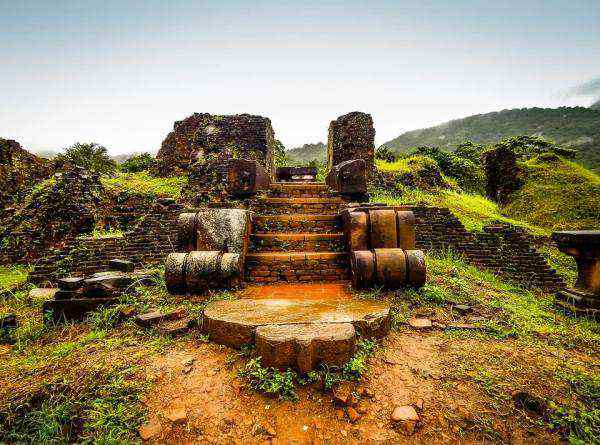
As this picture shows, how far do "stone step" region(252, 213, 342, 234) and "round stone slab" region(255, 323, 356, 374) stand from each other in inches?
98.6

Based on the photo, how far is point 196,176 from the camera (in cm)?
1091

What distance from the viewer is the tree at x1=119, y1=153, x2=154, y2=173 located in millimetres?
18156

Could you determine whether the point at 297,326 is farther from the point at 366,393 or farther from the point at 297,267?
the point at 297,267

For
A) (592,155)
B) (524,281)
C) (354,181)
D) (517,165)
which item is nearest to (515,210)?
(517,165)

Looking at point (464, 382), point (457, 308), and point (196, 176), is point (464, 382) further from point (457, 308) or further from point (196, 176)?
point (196, 176)

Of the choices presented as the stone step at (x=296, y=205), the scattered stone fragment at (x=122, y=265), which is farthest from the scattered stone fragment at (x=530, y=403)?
the scattered stone fragment at (x=122, y=265)

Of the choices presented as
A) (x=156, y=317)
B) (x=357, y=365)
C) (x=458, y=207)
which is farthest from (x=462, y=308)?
(x=458, y=207)

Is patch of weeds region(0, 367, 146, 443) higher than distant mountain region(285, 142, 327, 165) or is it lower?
lower

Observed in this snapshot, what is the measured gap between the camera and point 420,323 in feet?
7.87

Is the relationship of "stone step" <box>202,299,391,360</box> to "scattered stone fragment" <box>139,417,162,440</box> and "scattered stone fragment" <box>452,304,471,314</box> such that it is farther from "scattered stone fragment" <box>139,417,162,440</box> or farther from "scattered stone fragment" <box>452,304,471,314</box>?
"scattered stone fragment" <box>452,304,471,314</box>

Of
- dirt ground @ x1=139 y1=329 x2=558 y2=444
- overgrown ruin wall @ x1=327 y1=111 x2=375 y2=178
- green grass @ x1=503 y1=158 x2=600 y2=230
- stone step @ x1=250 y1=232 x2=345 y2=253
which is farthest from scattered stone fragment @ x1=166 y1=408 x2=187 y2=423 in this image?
green grass @ x1=503 y1=158 x2=600 y2=230

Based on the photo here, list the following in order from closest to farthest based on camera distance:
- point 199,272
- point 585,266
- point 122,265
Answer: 1. point 199,272
2. point 585,266
3. point 122,265

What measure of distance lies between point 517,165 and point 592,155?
18.8m

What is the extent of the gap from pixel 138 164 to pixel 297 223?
18838mm
